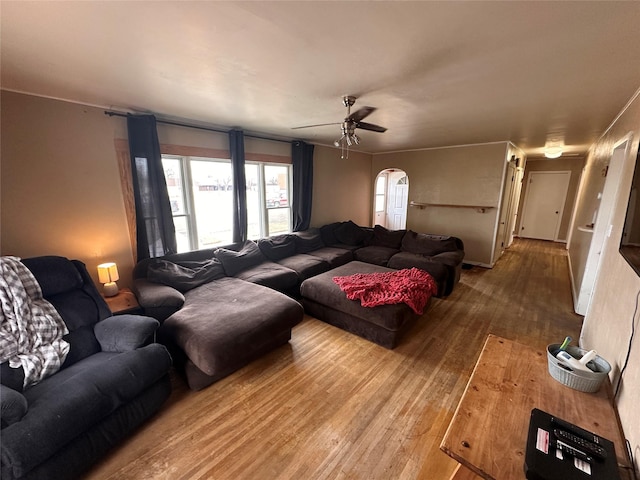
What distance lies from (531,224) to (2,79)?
409 inches

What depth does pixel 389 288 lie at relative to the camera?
2.82m

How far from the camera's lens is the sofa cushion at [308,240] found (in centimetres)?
453

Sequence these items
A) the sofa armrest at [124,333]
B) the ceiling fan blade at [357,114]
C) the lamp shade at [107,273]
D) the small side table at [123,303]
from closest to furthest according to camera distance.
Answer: the sofa armrest at [124,333] < the small side table at [123,303] < the ceiling fan blade at [357,114] < the lamp shade at [107,273]

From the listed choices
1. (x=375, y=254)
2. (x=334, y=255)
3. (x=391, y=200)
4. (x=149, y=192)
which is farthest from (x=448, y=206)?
(x=149, y=192)

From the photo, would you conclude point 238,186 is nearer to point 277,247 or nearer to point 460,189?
point 277,247

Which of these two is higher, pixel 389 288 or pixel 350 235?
pixel 350 235

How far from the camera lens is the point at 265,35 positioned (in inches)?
53.4

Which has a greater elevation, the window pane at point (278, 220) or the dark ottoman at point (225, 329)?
the window pane at point (278, 220)

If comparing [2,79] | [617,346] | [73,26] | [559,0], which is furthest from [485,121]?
[2,79]

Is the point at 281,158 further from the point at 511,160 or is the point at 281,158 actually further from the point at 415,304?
the point at 511,160

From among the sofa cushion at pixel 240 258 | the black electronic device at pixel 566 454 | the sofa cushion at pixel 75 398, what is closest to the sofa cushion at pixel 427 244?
the sofa cushion at pixel 240 258

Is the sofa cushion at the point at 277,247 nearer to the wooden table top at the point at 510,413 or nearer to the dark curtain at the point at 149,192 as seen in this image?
the dark curtain at the point at 149,192

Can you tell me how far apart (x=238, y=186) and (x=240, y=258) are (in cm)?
109

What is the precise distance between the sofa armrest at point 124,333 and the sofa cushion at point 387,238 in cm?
402
